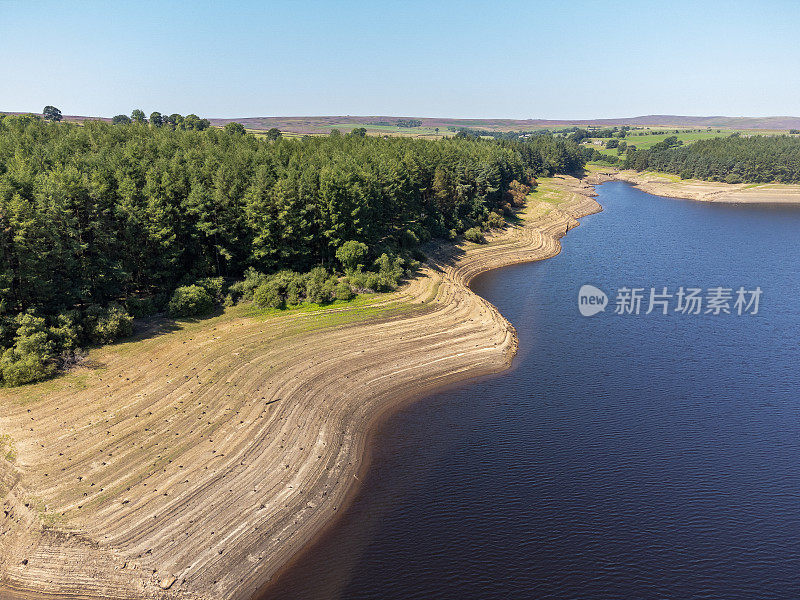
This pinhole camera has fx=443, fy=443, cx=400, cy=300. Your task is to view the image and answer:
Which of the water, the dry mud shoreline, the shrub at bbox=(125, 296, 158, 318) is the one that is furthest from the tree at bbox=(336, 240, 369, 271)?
the shrub at bbox=(125, 296, 158, 318)

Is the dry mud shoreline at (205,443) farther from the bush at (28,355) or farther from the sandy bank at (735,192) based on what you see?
the sandy bank at (735,192)

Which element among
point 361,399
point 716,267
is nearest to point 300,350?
point 361,399

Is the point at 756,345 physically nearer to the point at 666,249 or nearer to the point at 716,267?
the point at 716,267

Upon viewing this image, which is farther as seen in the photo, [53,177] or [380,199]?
[380,199]

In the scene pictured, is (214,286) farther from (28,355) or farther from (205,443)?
(205,443)

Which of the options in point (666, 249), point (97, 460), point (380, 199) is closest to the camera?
point (97, 460)

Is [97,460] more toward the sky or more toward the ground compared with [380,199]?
more toward the ground

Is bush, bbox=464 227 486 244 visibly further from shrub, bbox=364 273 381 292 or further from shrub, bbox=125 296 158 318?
shrub, bbox=125 296 158 318

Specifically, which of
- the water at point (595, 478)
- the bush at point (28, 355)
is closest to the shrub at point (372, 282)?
the water at point (595, 478)

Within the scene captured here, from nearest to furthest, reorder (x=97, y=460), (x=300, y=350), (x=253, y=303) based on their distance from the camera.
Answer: (x=97, y=460)
(x=300, y=350)
(x=253, y=303)
